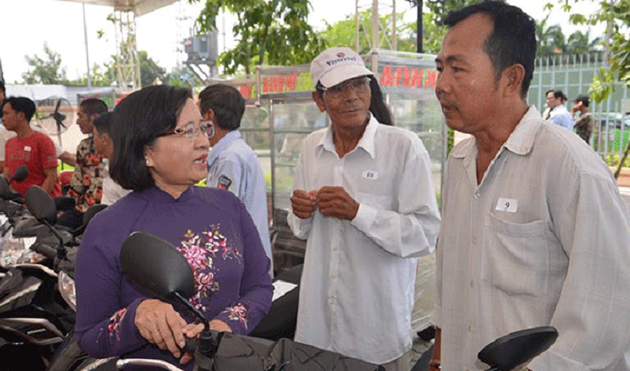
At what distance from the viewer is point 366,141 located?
2.06 metres

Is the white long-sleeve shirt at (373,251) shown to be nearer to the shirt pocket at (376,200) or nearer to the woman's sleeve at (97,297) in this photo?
the shirt pocket at (376,200)

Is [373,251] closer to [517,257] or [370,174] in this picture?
[370,174]

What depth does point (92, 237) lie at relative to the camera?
52.6 inches

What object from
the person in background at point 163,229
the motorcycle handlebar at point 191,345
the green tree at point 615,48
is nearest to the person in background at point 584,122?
the green tree at point 615,48

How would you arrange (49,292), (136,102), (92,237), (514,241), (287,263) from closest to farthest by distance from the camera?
(514,241), (92,237), (136,102), (49,292), (287,263)

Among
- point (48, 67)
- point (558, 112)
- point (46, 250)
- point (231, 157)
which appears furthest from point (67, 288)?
point (48, 67)

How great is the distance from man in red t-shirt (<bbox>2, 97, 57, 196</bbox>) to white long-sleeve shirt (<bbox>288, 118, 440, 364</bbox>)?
3161 mm

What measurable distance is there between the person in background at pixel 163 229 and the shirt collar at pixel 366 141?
0.67 metres

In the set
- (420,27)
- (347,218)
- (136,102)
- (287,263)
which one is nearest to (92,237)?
(136,102)

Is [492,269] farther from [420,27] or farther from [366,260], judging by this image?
[420,27]

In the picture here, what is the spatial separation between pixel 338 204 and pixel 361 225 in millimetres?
111

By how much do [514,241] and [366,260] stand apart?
894mm

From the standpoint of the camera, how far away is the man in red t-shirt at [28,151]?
441 centimetres

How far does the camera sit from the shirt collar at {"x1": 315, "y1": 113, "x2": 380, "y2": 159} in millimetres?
2059
